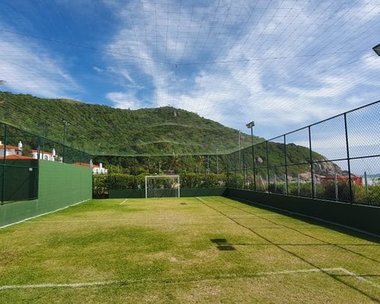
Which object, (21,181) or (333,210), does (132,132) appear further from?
(333,210)

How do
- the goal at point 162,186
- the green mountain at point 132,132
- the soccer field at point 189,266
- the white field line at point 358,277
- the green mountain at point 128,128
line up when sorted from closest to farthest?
the soccer field at point 189,266
the white field line at point 358,277
the goal at point 162,186
the green mountain at point 132,132
the green mountain at point 128,128

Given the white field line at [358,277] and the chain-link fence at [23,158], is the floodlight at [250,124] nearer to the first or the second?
the chain-link fence at [23,158]

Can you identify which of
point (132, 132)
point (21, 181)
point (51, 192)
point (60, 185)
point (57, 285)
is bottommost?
point (57, 285)

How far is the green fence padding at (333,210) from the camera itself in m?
9.16

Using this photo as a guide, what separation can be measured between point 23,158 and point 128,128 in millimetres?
35022

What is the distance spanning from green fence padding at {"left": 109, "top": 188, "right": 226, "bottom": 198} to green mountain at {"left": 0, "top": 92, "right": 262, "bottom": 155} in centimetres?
771

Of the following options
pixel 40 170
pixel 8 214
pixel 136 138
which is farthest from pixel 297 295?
pixel 136 138

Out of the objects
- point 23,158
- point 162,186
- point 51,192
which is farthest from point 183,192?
point 23,158

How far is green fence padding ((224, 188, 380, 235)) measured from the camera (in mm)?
9164

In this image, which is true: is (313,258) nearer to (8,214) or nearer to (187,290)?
(187,290)

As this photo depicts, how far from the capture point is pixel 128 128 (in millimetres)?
51812

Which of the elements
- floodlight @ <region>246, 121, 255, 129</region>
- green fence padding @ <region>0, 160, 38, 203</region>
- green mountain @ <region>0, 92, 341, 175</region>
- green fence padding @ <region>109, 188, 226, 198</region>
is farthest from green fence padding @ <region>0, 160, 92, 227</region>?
floodlight @ <region>246, 121, 255, 129</region>

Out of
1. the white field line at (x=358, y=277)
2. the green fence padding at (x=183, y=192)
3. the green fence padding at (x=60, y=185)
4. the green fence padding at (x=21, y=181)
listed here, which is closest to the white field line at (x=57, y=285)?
the white field line at (x=358, y=277)

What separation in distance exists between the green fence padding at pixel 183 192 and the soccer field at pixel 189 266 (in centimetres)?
1880
